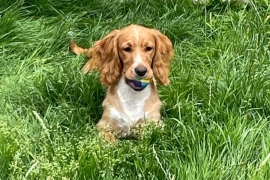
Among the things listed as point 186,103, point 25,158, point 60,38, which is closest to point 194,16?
point 60,38

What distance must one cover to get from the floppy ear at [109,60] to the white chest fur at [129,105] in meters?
0.08

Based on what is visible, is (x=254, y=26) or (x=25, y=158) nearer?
(x=25, y=158)

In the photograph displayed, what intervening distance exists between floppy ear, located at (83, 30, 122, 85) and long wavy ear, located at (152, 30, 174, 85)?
0.96 feet

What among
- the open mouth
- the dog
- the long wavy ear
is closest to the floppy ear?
the dog

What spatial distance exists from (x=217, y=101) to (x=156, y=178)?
1.08 meters

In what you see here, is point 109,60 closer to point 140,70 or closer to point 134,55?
point 134,55

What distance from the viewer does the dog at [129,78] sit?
506 centimetres

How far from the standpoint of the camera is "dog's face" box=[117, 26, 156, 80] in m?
4.93

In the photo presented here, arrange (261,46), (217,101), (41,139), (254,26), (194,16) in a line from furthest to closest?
(194,16) < (254,26) < (261,46) < (217,101) < (41,139)

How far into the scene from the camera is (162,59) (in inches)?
210

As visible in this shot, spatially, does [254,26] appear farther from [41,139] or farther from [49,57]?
[41,139]

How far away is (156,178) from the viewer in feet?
14.4

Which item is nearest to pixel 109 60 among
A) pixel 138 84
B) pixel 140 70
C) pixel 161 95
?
pixel 138 84

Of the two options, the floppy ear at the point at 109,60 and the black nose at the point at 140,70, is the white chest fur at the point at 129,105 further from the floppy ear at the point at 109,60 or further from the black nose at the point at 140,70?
the black nose at the point at 140,70
